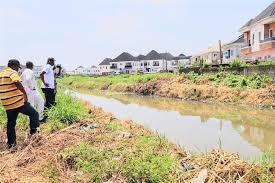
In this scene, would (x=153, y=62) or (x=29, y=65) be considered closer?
(x=29, y=65)

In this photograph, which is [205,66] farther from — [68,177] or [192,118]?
[68,177]

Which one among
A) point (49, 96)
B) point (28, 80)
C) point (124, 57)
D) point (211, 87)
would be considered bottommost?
point (211, 87)

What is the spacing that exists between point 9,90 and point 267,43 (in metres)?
26.8

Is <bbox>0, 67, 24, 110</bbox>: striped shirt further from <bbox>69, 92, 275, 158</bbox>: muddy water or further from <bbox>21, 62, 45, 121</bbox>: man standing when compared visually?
<bbox>69, 92, 275, 158</bbox>: muddy water

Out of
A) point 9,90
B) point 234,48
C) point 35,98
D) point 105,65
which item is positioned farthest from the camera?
point 105,65

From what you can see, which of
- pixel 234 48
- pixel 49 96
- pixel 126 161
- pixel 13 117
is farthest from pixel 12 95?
pixel 234 48

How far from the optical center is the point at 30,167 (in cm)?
613

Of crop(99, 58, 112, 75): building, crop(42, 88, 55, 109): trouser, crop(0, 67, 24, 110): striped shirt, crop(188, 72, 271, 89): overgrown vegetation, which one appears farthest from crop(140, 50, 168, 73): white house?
crop(0, 67, 24, 110): striped shirt

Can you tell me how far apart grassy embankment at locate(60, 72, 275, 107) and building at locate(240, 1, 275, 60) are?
7795 mm

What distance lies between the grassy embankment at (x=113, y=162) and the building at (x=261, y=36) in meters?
25.3

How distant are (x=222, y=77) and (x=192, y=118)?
30.9 ft

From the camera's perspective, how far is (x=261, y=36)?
32719 millimetres

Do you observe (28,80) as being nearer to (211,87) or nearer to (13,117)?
(13,117)

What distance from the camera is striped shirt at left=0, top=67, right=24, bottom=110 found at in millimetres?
7023
